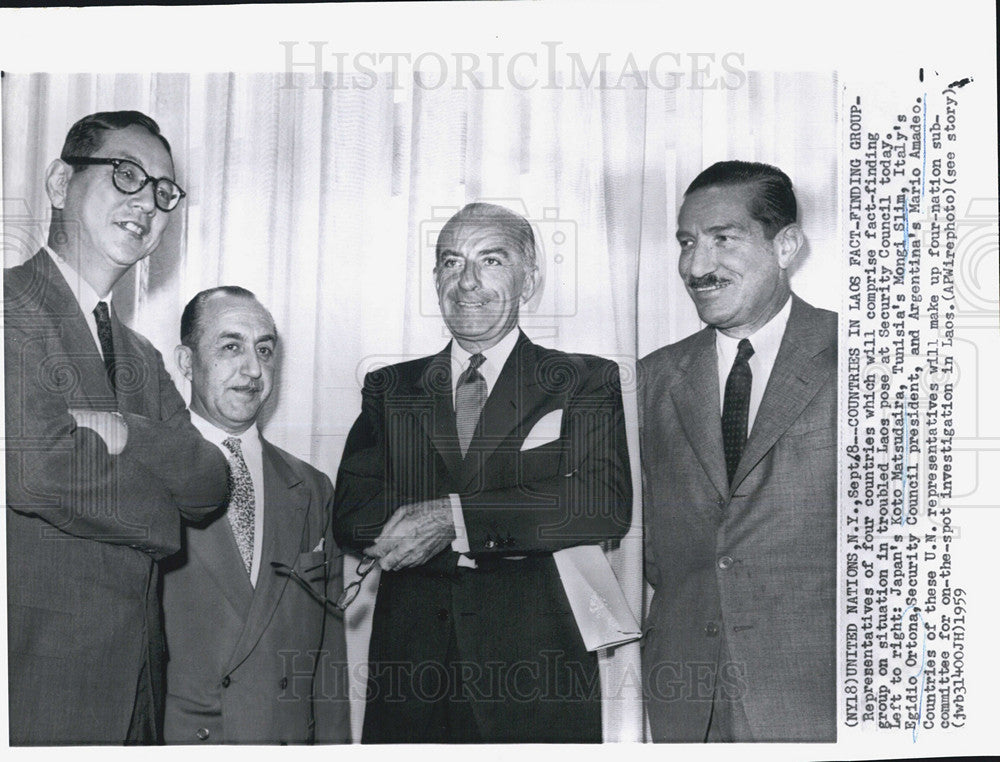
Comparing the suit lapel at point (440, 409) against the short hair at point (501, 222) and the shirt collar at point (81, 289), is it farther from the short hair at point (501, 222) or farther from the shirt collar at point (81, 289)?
the shirt collar at point (81, 289)

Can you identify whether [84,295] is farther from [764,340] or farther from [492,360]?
[764,340]

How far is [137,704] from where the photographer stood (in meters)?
2.46

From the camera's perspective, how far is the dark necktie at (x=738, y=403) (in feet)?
8.11

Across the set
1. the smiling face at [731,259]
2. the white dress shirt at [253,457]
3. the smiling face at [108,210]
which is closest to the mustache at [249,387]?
the white dress shirt at [253,457]

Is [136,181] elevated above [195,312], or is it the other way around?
[136,181]

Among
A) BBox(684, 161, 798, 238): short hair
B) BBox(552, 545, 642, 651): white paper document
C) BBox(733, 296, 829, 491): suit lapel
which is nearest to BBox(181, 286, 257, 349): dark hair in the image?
BBox(552, 545, 642, 651): white paper document

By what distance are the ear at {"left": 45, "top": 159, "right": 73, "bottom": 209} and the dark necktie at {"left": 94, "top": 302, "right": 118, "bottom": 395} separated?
30cm

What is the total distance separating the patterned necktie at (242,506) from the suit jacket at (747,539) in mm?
1045

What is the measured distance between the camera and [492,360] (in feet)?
8.18

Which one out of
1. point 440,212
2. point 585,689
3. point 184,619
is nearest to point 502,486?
point 585,689

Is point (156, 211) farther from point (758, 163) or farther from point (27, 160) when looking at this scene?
point (758, 163)

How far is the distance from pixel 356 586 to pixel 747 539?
3.41 ft

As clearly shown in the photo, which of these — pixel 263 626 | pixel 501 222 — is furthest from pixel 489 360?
pixel 263 626

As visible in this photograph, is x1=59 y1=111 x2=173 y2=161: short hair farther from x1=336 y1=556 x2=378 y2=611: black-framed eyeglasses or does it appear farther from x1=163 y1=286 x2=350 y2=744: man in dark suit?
x1=336 y1=556 x2=378 y2=611: black-framed eyeglasses
